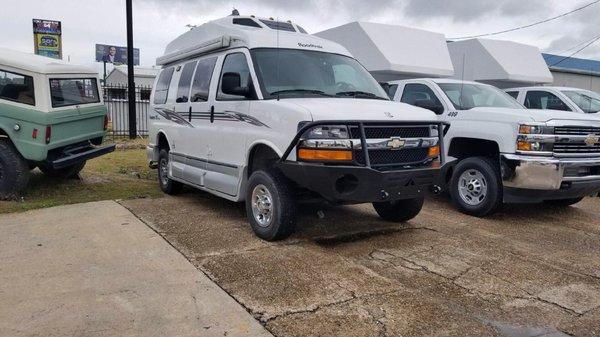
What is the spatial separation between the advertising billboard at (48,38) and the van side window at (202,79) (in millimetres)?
13736

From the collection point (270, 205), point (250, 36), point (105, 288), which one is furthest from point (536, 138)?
point (105, 288)

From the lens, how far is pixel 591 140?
683 cm

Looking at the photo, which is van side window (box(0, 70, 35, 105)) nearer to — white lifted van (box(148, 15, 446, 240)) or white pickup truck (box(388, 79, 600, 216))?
white lifted van (box(148, 15, 446, 240))

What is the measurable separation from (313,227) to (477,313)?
8.64 feet

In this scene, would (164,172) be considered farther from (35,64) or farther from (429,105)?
(429,105)

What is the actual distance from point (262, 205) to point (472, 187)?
3327 mm

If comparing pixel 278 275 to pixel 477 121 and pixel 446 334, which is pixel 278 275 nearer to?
pixel 446 334

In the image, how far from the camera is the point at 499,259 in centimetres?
522

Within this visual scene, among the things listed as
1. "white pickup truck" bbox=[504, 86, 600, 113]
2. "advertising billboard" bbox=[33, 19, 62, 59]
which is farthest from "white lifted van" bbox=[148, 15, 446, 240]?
"advertising billboard" bbox=[33, 19, 62, 59]

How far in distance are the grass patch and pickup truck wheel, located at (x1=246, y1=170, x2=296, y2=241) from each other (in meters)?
3.00

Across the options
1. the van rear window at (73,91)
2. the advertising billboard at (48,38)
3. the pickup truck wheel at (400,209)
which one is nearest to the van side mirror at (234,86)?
the pickup truck wheel at (400,209)

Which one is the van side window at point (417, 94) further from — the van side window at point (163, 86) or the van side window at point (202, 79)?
the van side window at point (163, 86)

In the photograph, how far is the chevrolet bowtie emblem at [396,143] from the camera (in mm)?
5125

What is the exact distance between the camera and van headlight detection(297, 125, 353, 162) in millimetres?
4844
